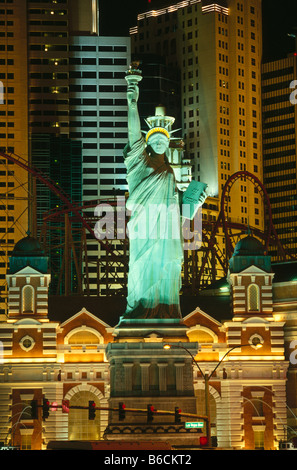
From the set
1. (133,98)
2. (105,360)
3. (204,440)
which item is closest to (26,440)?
(105,360)

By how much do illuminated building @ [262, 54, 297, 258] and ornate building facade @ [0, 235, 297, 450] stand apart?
72.4 meters

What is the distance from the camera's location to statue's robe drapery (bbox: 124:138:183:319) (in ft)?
211

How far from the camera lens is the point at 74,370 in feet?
233

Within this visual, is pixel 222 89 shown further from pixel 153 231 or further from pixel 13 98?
pixel 153 231

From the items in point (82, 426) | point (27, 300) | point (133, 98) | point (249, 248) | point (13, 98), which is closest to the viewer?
point (133, 98)

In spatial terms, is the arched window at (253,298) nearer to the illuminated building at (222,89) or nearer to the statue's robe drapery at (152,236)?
the statue's robe drapery at (152,236)

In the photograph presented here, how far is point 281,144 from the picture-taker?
149 metres

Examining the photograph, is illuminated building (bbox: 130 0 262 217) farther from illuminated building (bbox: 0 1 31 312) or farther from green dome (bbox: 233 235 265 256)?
green dome (bbox: 233 235 265 256)

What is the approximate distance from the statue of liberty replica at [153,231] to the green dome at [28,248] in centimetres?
870

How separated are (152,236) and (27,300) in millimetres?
10411

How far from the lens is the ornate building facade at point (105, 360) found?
70.0m
